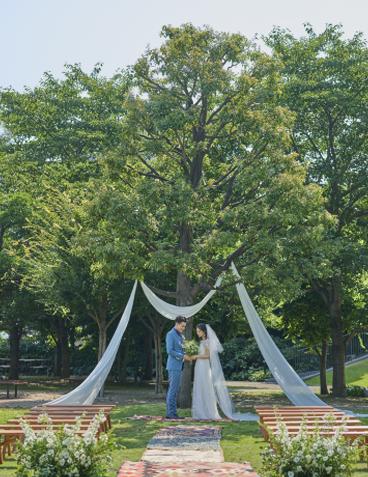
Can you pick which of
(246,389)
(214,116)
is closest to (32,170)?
(246,389)

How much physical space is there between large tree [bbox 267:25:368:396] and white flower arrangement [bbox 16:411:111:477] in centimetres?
1596

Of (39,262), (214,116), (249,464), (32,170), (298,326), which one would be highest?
(32,170)

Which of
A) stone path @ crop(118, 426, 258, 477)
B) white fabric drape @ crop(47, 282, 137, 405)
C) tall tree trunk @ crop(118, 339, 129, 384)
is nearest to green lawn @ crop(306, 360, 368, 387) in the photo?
tall tree trunk @ crop(118, 339, 129, 384)

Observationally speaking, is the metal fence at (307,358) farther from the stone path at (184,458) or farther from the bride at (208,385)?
the stone path at (184,458)

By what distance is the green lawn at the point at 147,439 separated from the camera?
1070cm

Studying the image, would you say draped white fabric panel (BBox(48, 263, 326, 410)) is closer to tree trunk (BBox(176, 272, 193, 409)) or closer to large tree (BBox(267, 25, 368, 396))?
tree trunk (BBox(176, 272, 193, 409))

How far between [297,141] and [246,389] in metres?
10.8

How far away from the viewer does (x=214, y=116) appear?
824 inches

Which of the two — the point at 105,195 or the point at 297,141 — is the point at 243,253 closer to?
the point at 105,195

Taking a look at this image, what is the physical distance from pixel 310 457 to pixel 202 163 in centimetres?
1449

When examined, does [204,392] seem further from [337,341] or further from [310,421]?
[337,341]

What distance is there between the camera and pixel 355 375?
33719mm

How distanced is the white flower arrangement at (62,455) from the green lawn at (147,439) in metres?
1.51

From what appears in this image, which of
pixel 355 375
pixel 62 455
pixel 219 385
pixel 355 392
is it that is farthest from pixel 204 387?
pixel 355 375
